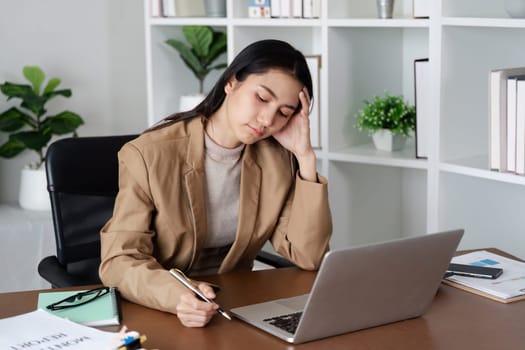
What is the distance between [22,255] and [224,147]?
1.61 meters

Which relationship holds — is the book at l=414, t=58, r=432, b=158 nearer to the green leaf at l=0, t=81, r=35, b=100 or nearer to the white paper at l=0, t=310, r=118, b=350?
the white paper at l=0, t=310, r=118, b=350

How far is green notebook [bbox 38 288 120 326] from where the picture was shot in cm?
164

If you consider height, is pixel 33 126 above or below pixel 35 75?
below

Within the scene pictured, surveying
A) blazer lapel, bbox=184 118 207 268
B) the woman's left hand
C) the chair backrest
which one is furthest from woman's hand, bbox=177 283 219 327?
the chair backrest

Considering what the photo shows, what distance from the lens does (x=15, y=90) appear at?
3498 mm

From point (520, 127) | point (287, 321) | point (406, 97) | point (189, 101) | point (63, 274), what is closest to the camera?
point (287, 321)

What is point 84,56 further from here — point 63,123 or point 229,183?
point 229,183

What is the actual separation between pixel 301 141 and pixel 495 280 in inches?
22.7

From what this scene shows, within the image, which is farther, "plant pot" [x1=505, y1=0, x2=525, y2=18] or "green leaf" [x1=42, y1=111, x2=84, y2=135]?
"green leaf" [x1=42, y1=111, x2=84, y2=135]

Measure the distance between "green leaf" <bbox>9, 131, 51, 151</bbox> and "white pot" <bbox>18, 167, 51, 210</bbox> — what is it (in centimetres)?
11

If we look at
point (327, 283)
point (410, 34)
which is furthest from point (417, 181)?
point (327, 283)

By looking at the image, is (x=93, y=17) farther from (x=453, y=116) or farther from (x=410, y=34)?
(x=453, y=116)

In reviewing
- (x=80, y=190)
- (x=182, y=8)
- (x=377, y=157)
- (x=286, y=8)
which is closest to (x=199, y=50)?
(x=182, y=8)

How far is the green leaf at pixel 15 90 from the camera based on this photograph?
11.4 ft
